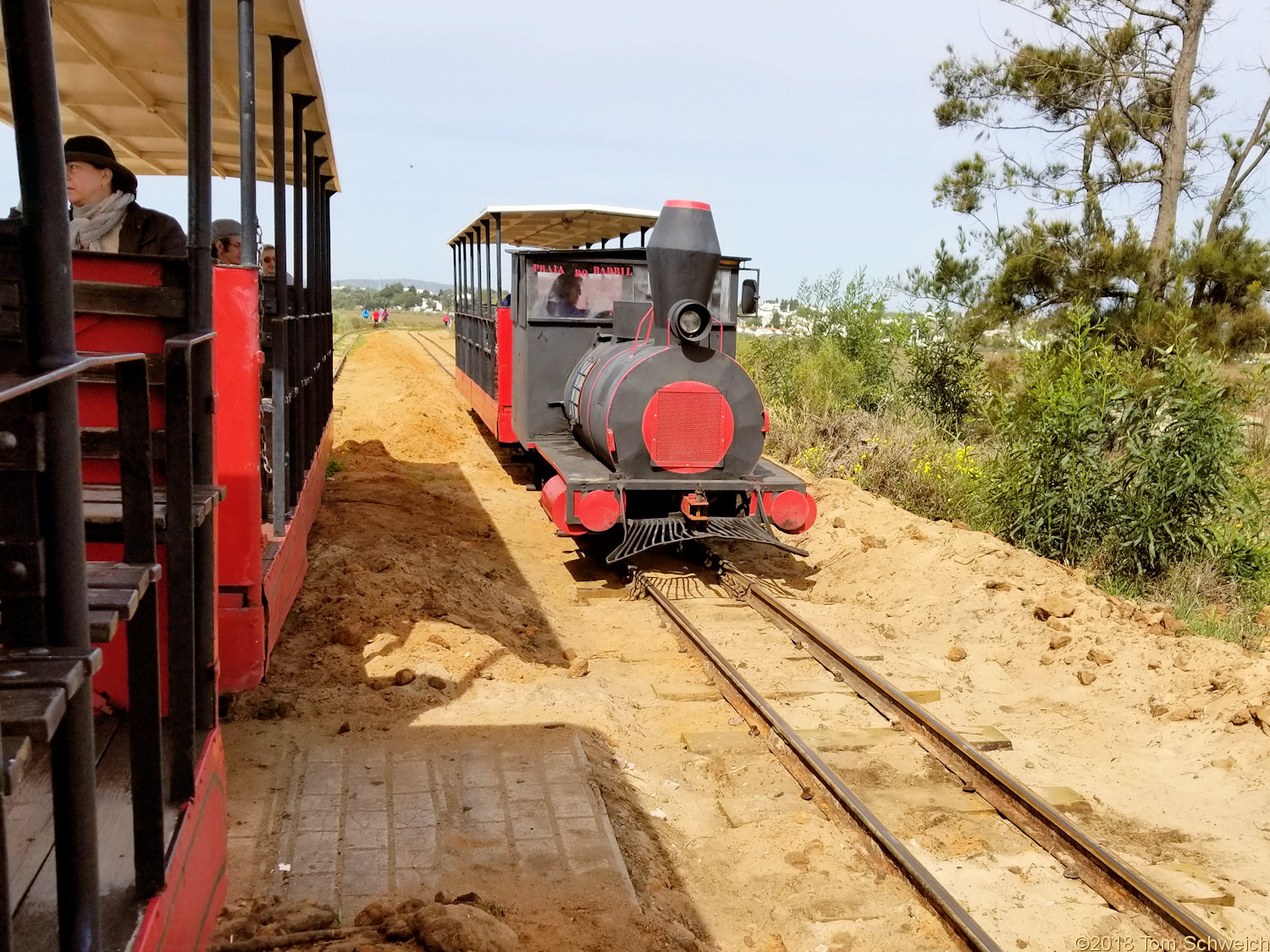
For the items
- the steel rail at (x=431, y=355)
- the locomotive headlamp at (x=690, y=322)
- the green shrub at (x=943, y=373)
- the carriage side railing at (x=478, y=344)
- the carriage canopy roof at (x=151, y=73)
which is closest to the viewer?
the carriage canopy roof at (x=151, y=73)

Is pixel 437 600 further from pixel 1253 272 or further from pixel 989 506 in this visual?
pixel 1253 272

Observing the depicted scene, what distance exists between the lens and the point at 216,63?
5.50 metres

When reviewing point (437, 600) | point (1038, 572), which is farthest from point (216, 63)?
point (1038, 572)

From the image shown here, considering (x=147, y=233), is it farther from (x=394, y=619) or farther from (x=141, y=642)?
(x=394, y=619)

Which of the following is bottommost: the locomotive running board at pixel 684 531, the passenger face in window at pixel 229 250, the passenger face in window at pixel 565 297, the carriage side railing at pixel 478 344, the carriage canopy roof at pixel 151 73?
the locomotive running board at pixel 684 531

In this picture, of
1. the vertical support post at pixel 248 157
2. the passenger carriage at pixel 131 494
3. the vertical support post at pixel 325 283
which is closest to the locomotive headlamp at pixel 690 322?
the passenger carriage at pixel 131 494

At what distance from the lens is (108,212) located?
158 inches

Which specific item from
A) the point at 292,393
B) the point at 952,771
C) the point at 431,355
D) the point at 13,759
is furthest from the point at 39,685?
the point at 431,355

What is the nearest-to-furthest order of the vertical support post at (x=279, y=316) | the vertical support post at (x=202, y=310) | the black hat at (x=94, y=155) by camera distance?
1. the vertical support post at (x=202, y=310)
2. the black hat at (x=94, y=155)
3. the vertical support post at (x=279, y=316)

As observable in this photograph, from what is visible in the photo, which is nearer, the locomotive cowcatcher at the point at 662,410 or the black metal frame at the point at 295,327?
the black metal frame at the point at 295,327

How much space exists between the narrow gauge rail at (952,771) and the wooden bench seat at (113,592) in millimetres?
3024

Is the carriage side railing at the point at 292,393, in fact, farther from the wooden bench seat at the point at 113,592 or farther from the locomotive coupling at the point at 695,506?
the wooden bench seat at the point at 113,592

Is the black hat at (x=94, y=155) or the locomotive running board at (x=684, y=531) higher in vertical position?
the black hat at (x=94, y=155)

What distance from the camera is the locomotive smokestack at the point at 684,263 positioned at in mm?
8070
